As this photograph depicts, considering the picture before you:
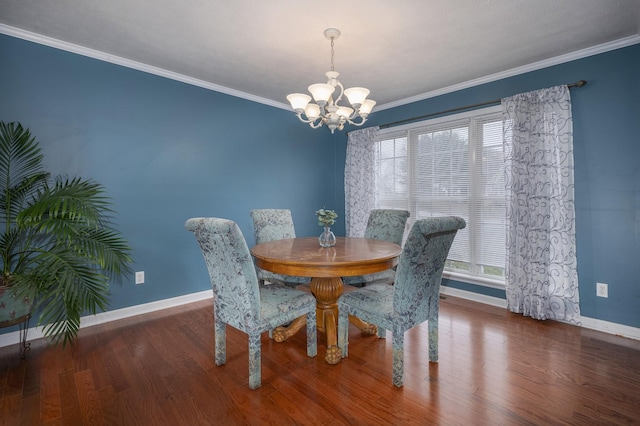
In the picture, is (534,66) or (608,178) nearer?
(608,178)

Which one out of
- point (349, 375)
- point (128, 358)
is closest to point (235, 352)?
point (128, 358)

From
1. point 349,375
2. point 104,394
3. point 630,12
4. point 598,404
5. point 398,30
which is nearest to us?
point 598,404

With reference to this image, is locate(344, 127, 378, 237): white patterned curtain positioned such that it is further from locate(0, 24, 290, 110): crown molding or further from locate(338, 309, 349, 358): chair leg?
locate(338, 309, 349, 358): chair leg

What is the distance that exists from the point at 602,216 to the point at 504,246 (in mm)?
852

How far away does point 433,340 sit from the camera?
209 centimetres

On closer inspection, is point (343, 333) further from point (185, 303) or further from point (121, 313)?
point (121, 313)

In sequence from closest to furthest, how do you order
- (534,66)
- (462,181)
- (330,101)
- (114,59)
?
(330,101)
(114,59)
(534,66)
(462,181)

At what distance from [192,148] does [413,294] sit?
9.26ft

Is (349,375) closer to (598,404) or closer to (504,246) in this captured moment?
(598,404)

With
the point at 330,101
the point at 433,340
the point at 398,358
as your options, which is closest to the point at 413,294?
the point at 398,358

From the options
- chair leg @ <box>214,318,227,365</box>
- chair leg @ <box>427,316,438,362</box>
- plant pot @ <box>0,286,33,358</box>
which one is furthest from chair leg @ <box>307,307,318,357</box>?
plant pot @ <box>0,286,33,358</box>

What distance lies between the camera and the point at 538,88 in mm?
2992

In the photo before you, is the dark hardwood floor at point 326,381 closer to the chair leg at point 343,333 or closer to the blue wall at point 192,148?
the chair leg at point 343,333

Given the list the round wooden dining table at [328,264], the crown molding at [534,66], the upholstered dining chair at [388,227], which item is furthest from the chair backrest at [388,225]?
the crown molding at [534,66]
